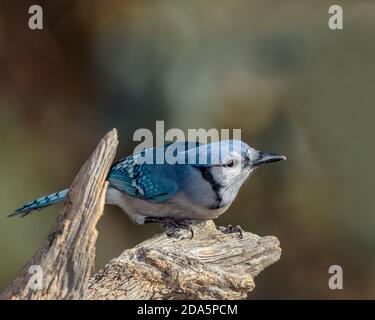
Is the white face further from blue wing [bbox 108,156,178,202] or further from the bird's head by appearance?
blue wing [bbox 108,156,178,202]

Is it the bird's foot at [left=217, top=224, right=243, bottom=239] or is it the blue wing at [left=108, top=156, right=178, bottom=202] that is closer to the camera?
the bird's foot at [left=217, top=224, right=243, bottom=239]

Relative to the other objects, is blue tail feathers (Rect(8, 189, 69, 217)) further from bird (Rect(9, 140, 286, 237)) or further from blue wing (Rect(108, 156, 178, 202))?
blue wing (Rect(108, 156, 178, 202))

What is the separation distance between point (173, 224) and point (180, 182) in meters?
0.17

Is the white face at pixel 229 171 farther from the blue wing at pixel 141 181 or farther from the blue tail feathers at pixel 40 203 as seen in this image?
the blue tail feathers at pixel 40 203

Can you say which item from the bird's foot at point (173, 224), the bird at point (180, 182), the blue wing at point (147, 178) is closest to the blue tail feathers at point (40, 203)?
the bird at point (180, 182)

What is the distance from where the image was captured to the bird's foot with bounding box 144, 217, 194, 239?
335 cm

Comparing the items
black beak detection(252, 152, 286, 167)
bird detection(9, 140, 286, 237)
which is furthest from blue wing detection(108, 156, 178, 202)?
black beak detection(252, 152, 286, 167)

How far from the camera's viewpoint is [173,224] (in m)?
3.47

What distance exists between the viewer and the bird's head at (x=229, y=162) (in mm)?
3324

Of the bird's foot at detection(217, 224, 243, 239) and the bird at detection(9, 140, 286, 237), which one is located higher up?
the bird at detection(9, 140, 286, 237)

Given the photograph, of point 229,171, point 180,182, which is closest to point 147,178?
point 180,182

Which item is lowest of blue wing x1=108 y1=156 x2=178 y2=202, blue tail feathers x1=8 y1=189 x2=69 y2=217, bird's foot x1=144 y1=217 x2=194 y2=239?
bird's foot x1=144 y1=217 x2=194 y2=239

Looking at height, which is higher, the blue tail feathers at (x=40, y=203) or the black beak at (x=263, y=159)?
the black beak at (x=263, y=159)

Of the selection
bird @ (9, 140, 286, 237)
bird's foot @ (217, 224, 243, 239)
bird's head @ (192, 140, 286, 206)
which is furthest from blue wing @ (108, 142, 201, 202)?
bird's foot @ (217, 224, 243, 239)
